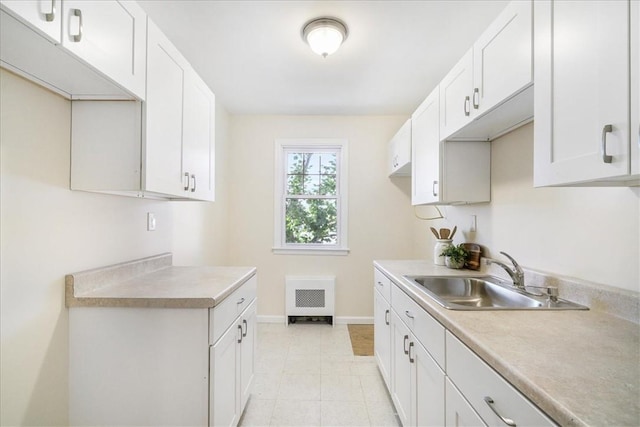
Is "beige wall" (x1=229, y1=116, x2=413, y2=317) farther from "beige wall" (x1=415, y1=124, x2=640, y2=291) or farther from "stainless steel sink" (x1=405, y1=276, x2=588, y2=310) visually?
"stainless steel sink" (x1=405, y1=276, x2=588, y2=310)

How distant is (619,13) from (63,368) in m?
2.36

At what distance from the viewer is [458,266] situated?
7.31ft

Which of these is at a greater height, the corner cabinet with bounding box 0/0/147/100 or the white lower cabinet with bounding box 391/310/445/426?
the corner cabinet with bounding box 0/0/147/100

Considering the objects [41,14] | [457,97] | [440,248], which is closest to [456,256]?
[440,248]

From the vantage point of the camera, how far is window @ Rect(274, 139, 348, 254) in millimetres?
3795

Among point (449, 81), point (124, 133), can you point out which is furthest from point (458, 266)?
point (124, 133)

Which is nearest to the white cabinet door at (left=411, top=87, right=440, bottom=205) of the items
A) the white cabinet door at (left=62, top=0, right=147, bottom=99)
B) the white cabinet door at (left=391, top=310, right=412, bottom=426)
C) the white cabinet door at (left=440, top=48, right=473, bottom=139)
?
the white cabinet door at (left=440, top=48, right=473, bottom=139)

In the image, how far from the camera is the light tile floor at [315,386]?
196cm

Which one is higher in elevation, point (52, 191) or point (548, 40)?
point (548, 40)

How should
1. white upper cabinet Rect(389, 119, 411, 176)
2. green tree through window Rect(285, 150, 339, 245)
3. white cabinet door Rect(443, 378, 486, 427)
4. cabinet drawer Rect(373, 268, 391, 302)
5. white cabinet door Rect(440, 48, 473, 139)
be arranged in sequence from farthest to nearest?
green tree through window Rect(285, 150, 339, 245) < white upper cabinet Rect(389, 119, 411, 176) < cabinet drawer Rect(373, 268, 391, 302) < white cabinet door Rect(440, 48, 473, 139) < white cabinet door Rect(443, 378, 486, 427)

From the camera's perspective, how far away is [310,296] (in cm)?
365

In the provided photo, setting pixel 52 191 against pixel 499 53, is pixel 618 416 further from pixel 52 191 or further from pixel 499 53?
pixel 52 191

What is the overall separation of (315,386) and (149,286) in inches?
58.2

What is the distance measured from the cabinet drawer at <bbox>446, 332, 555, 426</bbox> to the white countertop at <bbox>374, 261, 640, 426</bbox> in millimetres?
31
